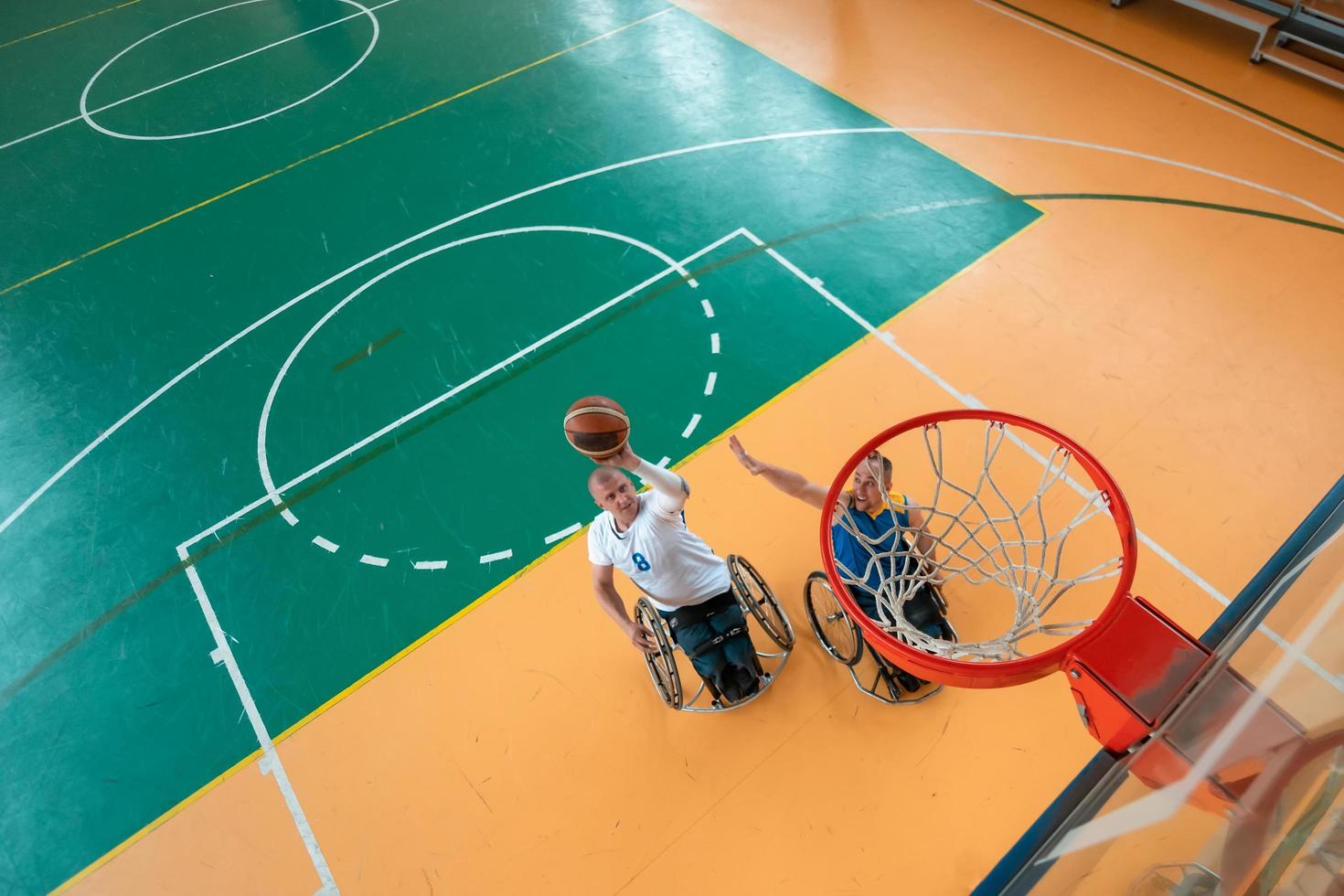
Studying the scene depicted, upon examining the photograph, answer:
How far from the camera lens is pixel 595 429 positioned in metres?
3.46

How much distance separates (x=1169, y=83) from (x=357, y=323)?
7298 mm

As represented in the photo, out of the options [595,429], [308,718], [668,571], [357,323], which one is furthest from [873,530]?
[357,323]

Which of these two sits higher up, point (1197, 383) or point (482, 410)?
point (1197, 383)

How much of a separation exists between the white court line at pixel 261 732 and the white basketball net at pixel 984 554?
291 centimetres

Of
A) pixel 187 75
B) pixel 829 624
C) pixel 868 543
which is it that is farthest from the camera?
pixel 187 75

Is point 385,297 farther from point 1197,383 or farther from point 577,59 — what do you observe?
point 1197,383

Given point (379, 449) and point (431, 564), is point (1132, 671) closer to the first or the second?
point (431, 564)

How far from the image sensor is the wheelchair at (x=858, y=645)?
421 centimetres

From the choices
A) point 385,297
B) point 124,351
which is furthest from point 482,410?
point 124,351

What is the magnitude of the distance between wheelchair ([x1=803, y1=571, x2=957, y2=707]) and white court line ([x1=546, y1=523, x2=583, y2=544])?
1.52m

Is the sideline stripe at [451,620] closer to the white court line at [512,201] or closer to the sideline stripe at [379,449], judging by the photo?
the sideline stripe at [379,449]

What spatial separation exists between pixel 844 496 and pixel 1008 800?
1.60 meters

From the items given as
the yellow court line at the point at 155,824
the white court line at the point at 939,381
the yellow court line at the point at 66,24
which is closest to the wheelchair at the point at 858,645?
the white court line at the point at 939,381

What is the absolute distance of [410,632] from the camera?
16.0ft
